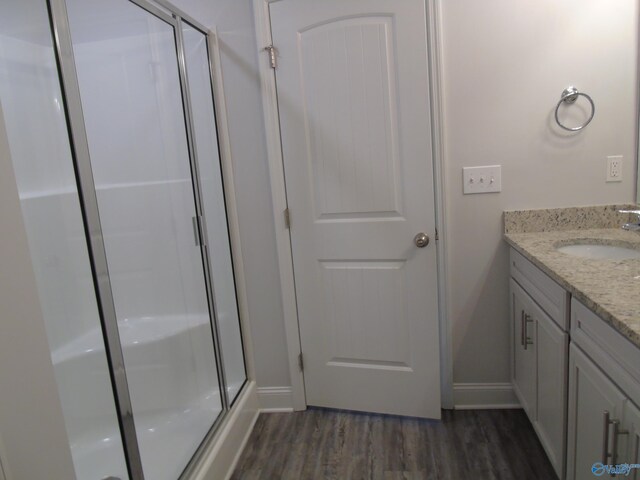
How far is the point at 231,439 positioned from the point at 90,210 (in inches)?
48.2

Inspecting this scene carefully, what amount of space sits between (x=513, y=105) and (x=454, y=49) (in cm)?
35

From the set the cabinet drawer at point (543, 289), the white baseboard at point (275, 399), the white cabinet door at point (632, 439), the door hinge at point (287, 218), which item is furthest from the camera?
the white baseboard at point (275, 399)

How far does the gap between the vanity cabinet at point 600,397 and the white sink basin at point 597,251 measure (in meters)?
0.57

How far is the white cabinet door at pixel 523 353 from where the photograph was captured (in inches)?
66.5

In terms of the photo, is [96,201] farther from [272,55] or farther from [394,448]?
[394,448]

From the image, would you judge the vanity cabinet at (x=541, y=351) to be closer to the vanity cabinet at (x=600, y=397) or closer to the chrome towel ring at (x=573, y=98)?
the vanity cabinet at (x=600, y=397)

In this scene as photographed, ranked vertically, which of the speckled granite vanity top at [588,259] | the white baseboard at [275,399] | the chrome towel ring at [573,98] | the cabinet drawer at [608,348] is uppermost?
the chrome towel ring at [573,98]

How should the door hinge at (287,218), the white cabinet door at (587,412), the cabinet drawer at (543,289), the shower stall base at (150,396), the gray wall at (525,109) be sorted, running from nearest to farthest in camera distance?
the white cabinet door at (587,412) < the cabinet drawer at (543,289) < the shower stall base at (150,396) < the gray wall at (525,109) < the door hinge at (287,218)

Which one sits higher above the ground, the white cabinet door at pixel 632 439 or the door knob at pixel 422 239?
the door knob at pixel 422 239

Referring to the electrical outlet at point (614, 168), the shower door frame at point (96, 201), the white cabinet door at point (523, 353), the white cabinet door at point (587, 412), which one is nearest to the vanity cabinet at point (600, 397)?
the white cabinet door at point (587, 412)

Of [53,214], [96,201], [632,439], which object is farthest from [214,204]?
[632,439]

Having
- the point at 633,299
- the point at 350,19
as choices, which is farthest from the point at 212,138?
the point at 633,299

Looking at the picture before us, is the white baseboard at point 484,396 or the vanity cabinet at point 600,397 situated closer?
the vanity cabinet at point 600,397

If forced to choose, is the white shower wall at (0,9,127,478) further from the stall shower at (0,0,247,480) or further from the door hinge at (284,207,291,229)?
the door hinge at (284,207,291,229)
